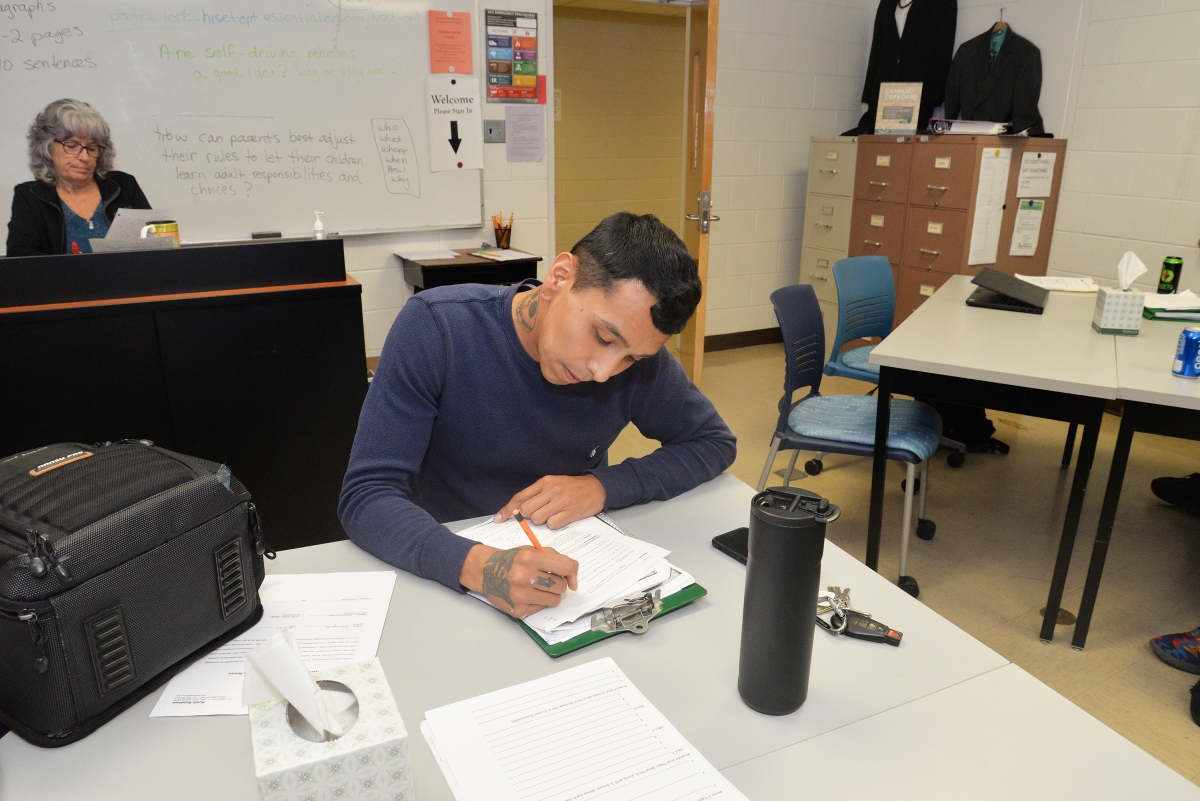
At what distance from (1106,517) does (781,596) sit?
5.75ft

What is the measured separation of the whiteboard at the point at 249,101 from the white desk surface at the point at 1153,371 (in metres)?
2.65

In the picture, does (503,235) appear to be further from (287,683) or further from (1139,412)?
(287,683)

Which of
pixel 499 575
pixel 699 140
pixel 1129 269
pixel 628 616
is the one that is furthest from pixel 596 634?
pixel 699 140

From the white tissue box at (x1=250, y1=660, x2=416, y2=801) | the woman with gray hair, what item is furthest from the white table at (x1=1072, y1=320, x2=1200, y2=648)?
the woman with gray hair

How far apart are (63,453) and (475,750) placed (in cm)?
64

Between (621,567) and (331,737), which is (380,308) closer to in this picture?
(621,567)

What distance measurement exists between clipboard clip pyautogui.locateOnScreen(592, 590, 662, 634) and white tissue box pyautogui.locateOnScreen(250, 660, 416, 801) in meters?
0.37

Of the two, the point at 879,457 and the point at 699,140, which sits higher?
the point at 699,140

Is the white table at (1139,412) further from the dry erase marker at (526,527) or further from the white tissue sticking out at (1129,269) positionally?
the dry erase marker at (526,527)

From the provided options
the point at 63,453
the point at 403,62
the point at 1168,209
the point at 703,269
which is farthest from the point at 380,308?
the point at 1168,209

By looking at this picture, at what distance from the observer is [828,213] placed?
485cm

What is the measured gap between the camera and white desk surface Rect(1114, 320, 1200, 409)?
Result: 193 centimetres

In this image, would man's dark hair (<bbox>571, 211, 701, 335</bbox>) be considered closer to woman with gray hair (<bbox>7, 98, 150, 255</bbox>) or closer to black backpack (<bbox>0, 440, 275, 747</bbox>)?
black backpack (<bbox>0, 440, 275, 747</bbox>)

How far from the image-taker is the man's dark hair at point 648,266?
1.18 metres
